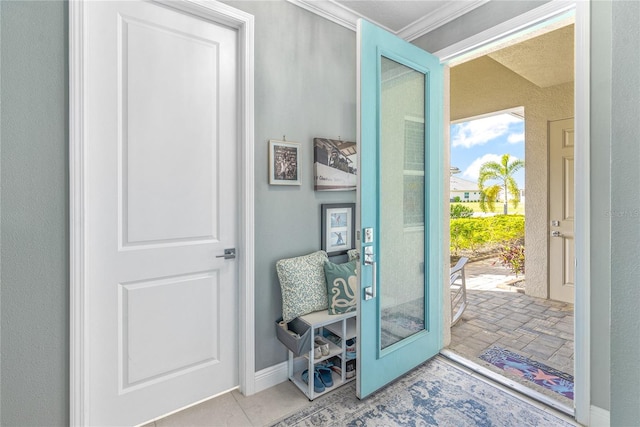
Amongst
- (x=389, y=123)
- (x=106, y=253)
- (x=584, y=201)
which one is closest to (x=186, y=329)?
(x=106, y=253)

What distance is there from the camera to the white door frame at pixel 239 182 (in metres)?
1.43

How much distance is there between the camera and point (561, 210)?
366 centimetres

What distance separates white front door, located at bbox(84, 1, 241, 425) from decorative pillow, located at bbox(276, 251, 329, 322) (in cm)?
33

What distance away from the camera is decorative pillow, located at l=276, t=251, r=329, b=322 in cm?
197

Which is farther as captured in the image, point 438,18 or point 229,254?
point 438,18

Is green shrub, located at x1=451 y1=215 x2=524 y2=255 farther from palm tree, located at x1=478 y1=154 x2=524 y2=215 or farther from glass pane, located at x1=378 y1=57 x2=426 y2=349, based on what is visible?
glass pane, located at x1=378 y1=57 x2=426 y2=349

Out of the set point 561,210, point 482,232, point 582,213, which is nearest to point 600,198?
point 582,213

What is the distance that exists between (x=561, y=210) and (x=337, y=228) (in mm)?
3117

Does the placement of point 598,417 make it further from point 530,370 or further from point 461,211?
point 461,211

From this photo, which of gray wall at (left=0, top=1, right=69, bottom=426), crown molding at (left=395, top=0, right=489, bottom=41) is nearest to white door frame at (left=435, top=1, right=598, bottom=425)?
crown molding at (left=395, top=0, right=489, bottom=41)

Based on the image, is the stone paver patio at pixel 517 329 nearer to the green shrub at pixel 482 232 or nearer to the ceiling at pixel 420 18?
the ceiling at pixel 420 18

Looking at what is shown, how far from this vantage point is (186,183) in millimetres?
1787

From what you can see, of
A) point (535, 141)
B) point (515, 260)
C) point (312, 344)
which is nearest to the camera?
point (312, 344)

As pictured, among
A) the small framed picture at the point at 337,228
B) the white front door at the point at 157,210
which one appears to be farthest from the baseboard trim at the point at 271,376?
the small framed picture at the point at 337,228
